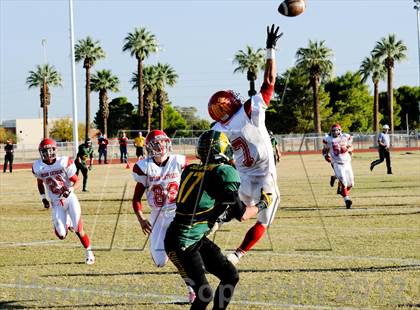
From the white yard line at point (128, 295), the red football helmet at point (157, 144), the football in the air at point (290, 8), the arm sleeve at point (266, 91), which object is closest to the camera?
the white yard line at point (128, 295)

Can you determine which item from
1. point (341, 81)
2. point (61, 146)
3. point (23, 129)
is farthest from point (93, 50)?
point (23, 129)

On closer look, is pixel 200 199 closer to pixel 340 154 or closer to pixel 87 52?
pixel 340 154

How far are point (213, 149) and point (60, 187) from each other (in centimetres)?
500

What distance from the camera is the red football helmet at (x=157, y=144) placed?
26.3 feet

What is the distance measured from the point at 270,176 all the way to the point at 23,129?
381 ft

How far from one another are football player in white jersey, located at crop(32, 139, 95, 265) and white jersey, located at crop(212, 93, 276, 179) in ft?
10.3

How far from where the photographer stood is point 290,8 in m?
7.76

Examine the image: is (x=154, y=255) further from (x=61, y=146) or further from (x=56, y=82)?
(x=56, y=82)

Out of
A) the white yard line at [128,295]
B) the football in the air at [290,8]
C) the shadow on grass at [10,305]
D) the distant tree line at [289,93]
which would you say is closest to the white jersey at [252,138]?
the football in the air at [290,8]

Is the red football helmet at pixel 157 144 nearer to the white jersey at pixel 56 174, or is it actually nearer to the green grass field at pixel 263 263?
the green grass field at pixel 263 263

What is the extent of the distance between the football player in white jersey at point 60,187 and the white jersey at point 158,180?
219cm

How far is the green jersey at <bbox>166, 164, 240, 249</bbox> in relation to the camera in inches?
222

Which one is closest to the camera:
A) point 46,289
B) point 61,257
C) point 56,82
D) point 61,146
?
point 46,289

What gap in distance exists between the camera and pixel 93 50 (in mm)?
67188
